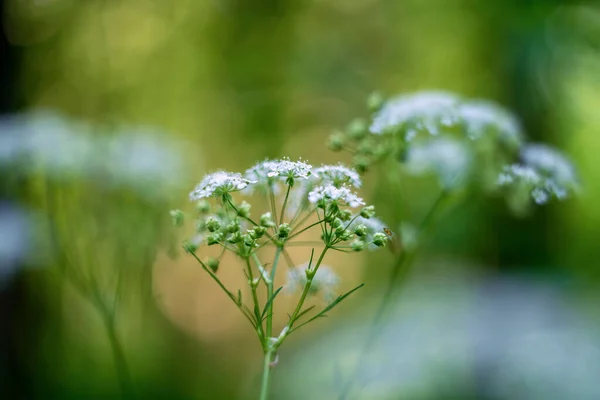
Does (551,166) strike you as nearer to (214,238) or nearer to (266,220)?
(266,220)

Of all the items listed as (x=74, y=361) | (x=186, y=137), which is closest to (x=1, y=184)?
(x=74, y=361)

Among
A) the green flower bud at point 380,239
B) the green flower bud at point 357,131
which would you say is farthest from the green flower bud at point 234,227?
the green flower bud at point 357,131

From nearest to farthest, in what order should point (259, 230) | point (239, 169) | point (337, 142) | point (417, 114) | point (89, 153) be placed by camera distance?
point (259, 230) → point (337, 142) → point (417, 114) → point (89, 153) → point (239, 169)

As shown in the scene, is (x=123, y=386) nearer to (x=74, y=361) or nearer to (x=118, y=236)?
(x=118, y=236)

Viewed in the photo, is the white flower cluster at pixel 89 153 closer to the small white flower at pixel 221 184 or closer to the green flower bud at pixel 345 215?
the small white flower at pixel 221 184

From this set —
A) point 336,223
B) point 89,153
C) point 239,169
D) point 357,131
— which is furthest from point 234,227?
point 239,169

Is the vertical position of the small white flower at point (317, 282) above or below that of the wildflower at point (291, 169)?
below

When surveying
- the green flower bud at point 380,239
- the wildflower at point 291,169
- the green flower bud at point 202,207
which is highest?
the wildflower at point 291,169
